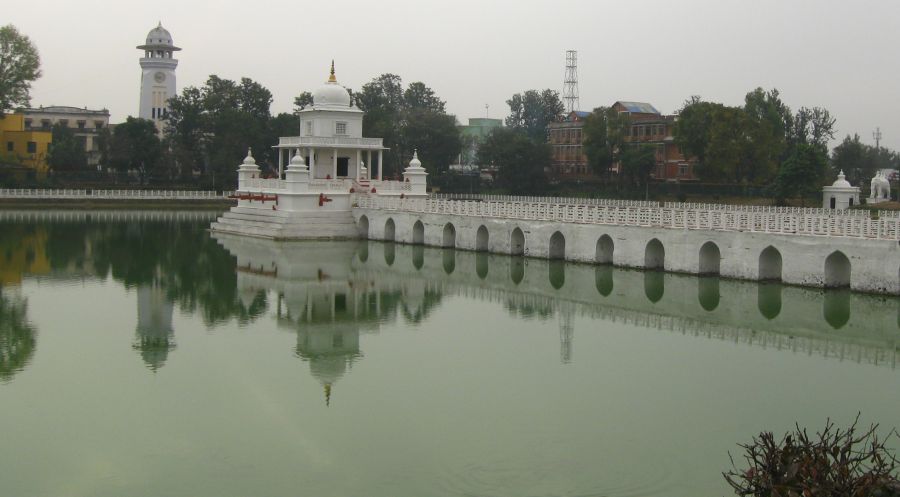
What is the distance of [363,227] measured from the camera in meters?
42.4

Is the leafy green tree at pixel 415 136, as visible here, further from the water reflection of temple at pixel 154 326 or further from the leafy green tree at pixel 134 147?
the water reflection of temple at pixel 154 326

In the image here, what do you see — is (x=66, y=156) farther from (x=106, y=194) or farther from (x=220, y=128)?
(x=220, y=128)

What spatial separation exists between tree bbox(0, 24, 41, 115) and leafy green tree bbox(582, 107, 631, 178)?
116 ft

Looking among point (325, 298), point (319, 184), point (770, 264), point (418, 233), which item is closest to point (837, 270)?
point (770, 264)

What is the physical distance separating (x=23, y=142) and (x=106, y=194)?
525 inches

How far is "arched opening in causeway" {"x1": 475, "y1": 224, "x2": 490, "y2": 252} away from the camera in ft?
120

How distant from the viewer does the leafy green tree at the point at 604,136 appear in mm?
61000

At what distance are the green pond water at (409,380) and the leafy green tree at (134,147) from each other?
39048mm

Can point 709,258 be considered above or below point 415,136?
below

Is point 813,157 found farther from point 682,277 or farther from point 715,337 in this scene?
point 715,337

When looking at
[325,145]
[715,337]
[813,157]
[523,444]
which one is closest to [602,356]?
[715,337]

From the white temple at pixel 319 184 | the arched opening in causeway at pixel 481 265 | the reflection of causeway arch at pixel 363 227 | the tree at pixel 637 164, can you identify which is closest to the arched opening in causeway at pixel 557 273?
the arched opening in causeway at pixel 481 265

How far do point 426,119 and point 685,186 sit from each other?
2047cm

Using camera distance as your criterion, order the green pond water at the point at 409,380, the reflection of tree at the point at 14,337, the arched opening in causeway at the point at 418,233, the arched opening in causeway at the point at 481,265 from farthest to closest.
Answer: the arched opening in causeway at the point at 418,233, the arched opening in causeway at the point at 481,265, the reflection of tree at the point at 14,337, the green pond water at the point at 409,380
